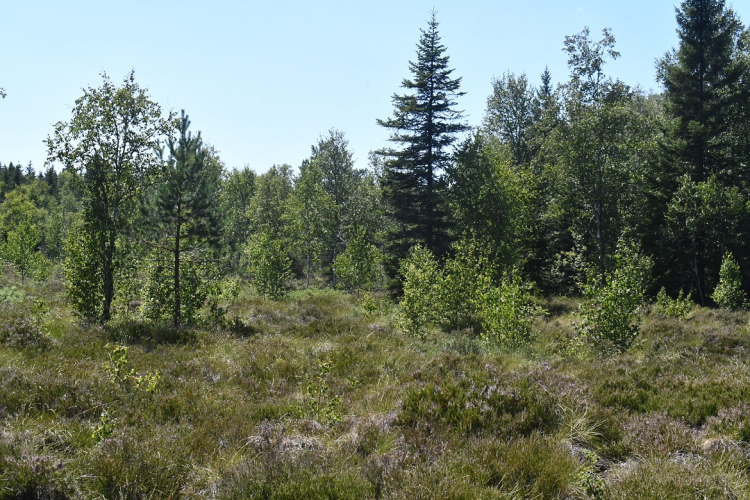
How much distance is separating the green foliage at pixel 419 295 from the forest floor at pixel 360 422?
131 inches

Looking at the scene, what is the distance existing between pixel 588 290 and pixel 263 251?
55.4ft

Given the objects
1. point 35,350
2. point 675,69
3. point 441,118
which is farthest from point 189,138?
point 675,69

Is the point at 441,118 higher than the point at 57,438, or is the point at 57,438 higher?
the point at 441,118

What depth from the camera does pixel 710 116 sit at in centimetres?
2377

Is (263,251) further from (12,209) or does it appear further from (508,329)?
(12,209)

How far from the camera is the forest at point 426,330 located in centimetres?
452

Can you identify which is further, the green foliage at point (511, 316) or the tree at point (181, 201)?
the tree at point (181, 201)

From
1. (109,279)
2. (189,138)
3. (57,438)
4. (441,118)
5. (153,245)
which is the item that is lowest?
(57,438)

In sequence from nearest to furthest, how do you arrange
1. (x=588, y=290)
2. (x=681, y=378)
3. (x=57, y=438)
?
(x=57, y=438)
(x=681, y=378)
(x=588, y=290)

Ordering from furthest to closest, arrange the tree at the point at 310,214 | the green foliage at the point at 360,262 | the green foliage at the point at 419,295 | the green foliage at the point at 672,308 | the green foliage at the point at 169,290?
1. the tree at the point at 310,214
2. the green foliage at the point at 360,262
3. the green foliage at the point at 672,308
4. the green foliage at the point at 419,295
5. the green foliage at the point at 169,290

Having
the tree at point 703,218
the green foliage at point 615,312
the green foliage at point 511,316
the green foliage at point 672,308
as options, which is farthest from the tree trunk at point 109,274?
the tree at point 703,218

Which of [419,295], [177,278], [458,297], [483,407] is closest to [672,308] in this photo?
[458,297]

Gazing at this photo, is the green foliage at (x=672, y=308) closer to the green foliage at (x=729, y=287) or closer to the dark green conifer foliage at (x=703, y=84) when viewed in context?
the green foliage at (x=729, y=287)

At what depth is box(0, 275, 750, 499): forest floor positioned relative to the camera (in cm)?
420
